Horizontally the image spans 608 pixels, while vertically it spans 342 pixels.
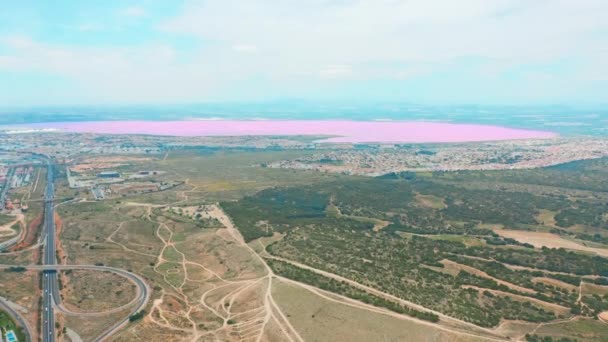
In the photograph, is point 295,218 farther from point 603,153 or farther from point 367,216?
point 603,153

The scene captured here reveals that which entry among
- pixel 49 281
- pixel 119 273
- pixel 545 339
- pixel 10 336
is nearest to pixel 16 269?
pixel 49 281

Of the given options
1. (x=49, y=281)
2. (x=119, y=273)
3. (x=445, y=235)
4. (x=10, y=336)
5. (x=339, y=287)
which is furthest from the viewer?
(x=445, y=235)

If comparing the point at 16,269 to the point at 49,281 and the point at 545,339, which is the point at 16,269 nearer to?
the point at 49,281

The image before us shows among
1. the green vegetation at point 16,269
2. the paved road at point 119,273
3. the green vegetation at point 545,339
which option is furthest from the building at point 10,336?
the green vegetation at point 545,339

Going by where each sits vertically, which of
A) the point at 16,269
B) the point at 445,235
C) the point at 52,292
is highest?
the point at 445,235

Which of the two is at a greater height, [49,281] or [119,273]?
[119,273]

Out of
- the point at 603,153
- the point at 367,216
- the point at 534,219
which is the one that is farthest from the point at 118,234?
the point at 603,153

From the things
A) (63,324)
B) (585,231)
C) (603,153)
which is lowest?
(63,324)

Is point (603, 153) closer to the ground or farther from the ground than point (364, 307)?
farther from the ground

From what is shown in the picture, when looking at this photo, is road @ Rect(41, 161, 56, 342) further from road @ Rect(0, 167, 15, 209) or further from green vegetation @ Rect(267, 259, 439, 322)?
green vegetation @ Rect(267, 259, 439, 322)

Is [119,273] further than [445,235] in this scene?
No

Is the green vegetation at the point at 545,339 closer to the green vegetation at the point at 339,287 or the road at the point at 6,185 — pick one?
the green vegetation at the point at 339,287
